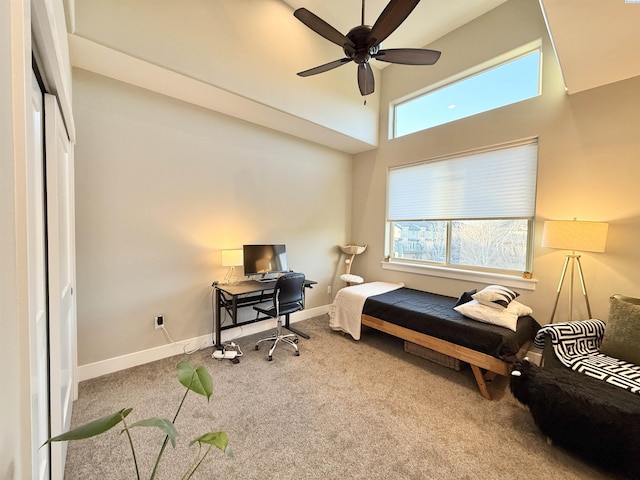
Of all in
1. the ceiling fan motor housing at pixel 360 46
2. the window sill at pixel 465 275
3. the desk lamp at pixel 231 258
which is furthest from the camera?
the desk lamp at pixel 231 258

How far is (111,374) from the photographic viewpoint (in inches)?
101

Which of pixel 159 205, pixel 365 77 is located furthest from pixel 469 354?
pixel 159 205

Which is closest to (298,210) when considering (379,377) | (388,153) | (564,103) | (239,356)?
(388,153)

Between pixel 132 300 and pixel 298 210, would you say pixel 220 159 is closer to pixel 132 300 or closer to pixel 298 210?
pixel 298 210

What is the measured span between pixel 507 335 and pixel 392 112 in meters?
3.44

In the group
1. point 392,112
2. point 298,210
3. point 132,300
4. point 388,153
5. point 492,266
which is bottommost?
point 132,300

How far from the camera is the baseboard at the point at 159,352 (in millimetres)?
2496

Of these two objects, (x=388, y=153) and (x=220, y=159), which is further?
(x=388, y=153)

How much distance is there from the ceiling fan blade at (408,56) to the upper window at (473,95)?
1.46m

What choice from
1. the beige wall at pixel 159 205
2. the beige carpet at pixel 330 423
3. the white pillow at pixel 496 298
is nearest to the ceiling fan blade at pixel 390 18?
the beige wall at pixel 159 205

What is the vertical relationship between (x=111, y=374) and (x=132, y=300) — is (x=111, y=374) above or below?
below

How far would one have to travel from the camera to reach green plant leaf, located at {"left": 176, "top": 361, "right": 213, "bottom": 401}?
0.74m

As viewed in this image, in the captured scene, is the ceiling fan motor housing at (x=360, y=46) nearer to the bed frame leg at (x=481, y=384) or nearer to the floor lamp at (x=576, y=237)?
the floor lamp at (x=576, y=237)

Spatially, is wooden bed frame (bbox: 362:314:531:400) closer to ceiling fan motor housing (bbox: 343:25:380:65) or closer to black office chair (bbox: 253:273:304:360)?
black office chair (bbox: 253:273:304:360)
